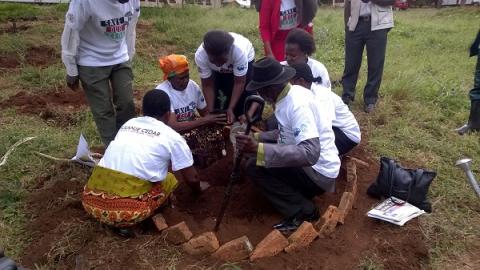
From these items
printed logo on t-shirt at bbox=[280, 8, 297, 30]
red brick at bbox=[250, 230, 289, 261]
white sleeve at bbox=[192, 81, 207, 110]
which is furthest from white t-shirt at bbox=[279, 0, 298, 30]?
red brick at bbox=[250, 230, 289, 261]

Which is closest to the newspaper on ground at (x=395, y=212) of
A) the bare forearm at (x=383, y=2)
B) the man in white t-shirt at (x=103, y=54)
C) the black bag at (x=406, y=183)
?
the black bag at (x=406, y=183)

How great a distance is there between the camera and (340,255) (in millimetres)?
2955

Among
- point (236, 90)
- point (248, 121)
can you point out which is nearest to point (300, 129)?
point (248, 121)

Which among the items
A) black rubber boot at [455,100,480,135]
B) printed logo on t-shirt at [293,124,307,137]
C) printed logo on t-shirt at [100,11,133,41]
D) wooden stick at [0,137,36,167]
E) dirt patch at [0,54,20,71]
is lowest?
black rubber boot at [455,100,480,135]

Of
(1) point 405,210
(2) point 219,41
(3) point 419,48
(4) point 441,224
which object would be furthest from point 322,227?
(3) point 419,48

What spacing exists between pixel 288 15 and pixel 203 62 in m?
1.20

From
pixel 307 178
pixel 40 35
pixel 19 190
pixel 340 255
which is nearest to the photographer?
pixel 340 255

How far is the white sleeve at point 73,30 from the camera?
3.60 metres

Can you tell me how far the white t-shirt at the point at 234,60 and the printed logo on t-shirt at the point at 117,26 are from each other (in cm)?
66

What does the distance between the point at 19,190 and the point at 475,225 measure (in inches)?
138

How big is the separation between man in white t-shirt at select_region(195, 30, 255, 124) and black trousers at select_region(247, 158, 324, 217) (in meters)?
1.08

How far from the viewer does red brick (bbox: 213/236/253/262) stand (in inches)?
112

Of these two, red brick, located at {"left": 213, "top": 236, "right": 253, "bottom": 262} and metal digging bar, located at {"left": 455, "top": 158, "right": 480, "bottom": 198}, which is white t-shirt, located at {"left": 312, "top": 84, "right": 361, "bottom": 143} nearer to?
metal digging bar, located at {"left": 455, "top": 158, "right": 480, "bottom": 198}

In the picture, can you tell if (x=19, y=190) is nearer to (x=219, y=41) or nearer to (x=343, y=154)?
(x=219, y=41)
